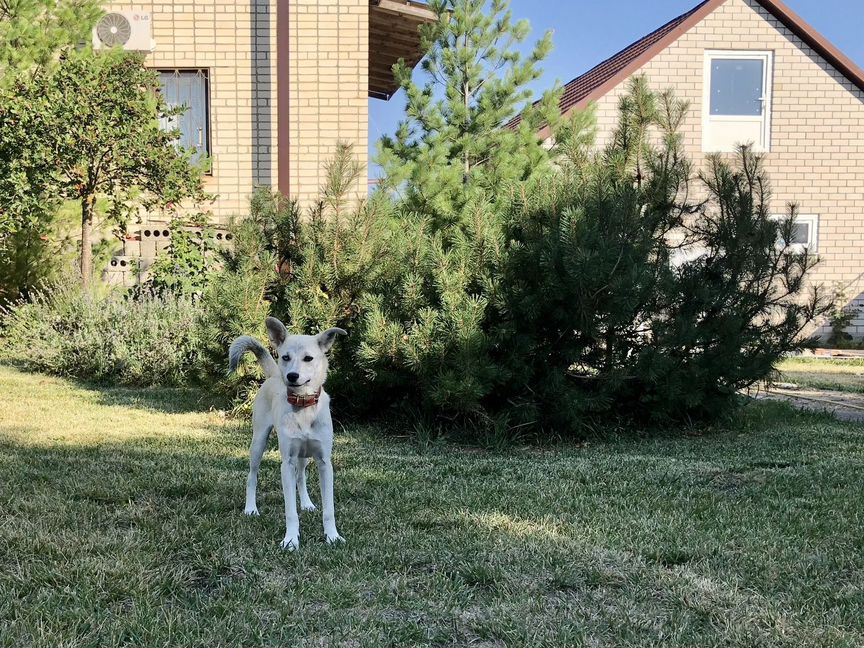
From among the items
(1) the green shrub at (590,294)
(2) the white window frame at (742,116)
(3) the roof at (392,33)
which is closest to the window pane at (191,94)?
(3) the roof at (392,33)

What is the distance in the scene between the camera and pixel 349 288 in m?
6.01

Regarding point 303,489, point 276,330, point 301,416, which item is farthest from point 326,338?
point 303,489

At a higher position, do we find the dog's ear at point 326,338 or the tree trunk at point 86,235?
the tree trunk at point 86,235

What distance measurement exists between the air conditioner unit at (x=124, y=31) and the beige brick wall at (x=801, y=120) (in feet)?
26.8

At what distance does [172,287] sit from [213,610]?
8310 millimetres

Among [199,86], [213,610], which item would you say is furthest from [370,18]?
[213,610]

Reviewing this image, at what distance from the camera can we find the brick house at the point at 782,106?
14.3m

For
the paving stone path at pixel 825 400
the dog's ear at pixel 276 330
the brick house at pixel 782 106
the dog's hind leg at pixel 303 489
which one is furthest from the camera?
the brick house at pixel 782 106

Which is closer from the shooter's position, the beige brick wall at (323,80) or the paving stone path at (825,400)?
the paving stone path at (825,400)

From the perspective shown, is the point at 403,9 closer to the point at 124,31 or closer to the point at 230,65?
the point at 230,65

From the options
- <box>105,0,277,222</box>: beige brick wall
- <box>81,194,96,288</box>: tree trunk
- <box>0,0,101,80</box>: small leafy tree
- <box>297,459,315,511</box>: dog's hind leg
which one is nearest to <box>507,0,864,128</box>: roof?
<box>105,0,277,222</box>: beige brick wall

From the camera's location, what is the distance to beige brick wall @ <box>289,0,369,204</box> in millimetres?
11344

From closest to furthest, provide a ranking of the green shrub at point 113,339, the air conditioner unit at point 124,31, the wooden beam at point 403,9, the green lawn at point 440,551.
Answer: the green lawn at point 440,551, the green shrub at point 113,339, the air conditioner unit at point 124,31, the wooden beam at point 403,9

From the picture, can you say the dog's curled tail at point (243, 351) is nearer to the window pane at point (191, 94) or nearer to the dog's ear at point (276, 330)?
the dog's ear at point (276, 330)
